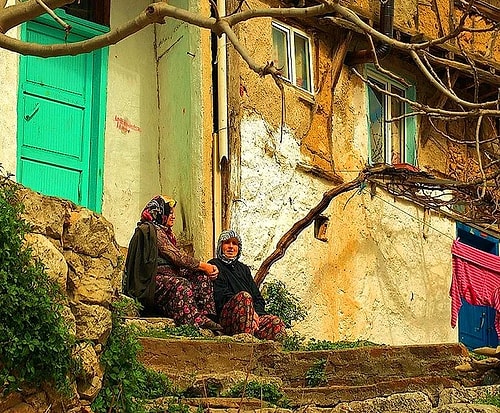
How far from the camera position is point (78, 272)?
784 centimetres

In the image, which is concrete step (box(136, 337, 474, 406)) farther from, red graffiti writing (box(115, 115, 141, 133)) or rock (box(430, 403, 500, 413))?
red graffiti writing (box(115, 115, 141, 133))

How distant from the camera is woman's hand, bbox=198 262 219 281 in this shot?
39.1 ft

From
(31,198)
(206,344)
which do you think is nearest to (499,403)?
(206,344)

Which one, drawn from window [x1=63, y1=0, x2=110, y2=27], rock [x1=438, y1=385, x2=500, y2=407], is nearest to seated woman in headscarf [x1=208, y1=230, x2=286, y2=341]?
rock [x1=438, y1=385, x2=500, y2=407]

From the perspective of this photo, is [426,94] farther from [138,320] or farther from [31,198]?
[31,198]

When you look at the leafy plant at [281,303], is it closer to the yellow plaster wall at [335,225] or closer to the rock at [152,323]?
the yellow plaster wall at [335,225]

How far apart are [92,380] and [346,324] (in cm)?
776

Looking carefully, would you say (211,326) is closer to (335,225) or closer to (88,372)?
(88,372)

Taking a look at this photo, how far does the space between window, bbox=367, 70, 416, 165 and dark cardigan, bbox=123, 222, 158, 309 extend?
17.5 ft

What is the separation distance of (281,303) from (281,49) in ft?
11.2

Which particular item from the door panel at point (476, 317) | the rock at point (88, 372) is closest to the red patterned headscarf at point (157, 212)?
the rock at point (88, 372)

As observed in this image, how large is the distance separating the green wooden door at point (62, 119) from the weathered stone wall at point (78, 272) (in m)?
4.76

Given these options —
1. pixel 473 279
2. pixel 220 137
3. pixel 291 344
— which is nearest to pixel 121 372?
pixel 291 344

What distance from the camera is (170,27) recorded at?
1447cm
